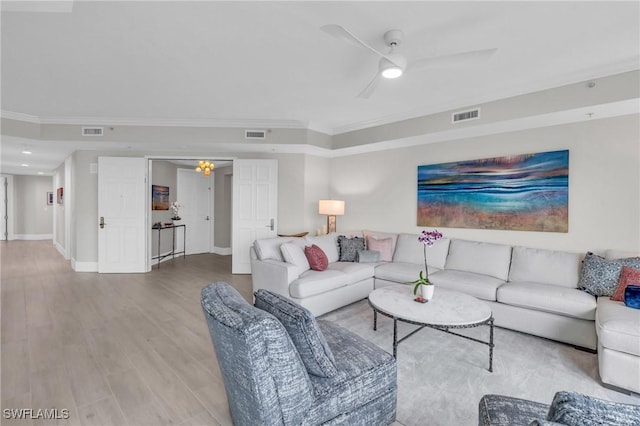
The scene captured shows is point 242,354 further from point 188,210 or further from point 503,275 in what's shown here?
point 188,210

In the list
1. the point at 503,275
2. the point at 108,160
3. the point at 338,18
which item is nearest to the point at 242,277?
the point at 108,160

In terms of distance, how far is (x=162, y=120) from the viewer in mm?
4887

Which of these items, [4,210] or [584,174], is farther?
[4,210]

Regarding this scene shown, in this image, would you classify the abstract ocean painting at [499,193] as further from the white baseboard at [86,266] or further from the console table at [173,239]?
the white baseboard at [86,266]

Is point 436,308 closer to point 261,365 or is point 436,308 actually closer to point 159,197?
point 261,365

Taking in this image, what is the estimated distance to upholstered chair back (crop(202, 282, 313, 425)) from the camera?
128cm

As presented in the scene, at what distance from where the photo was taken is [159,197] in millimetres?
6953

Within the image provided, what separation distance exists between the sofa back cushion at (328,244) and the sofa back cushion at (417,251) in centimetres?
92

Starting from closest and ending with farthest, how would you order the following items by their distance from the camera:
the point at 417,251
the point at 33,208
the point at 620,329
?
the point at 620,329 → the point at 417,251 → the point at 33,208

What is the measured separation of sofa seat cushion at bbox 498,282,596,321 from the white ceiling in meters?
2.17

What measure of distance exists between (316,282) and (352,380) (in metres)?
1.93

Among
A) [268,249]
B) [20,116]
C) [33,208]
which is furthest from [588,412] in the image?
[33,208]

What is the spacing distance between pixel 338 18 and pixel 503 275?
3.32m

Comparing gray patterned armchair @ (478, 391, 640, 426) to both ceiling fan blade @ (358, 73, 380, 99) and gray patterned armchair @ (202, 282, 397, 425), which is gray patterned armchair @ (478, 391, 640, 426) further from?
ceiling fan blade @ (358, 73, 380, 99)
